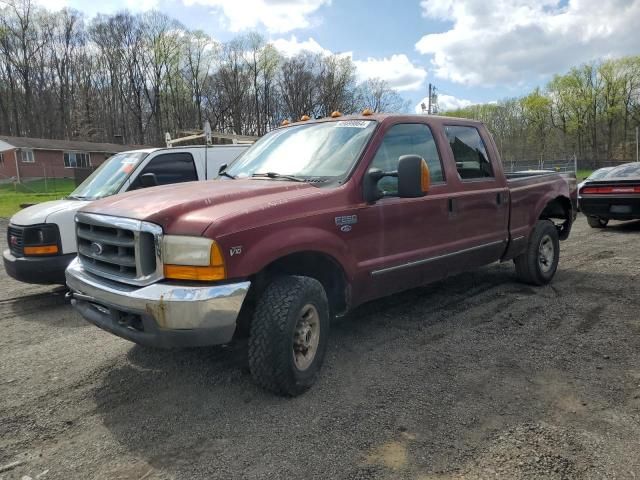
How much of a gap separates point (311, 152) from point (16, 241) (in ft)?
13.1

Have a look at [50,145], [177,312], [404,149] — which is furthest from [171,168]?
[50,145]

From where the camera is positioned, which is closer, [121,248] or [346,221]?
[121,248]

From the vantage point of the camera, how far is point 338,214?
3.69 m

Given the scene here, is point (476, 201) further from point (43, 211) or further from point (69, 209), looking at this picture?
point (43, 211)

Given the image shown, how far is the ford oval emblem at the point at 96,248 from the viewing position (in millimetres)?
3457

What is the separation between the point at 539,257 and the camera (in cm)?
620

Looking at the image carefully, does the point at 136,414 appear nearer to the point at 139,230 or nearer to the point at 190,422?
the point at 190,422

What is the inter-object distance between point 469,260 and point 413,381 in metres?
1.84

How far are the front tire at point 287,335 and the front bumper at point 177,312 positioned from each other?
0.24 metres

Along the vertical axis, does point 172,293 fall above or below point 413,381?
above

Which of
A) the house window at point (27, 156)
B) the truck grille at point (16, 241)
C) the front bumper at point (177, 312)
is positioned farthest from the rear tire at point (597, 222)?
the house window at point (27, 156)

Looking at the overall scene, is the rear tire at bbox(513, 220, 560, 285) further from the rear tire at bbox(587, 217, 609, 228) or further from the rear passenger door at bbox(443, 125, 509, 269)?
the rear tire at bbox(587, 217, 609, 228)

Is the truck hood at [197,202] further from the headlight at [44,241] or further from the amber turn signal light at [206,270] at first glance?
the headlight at [44,241]

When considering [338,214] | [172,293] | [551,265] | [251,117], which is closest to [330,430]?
[172,293]
